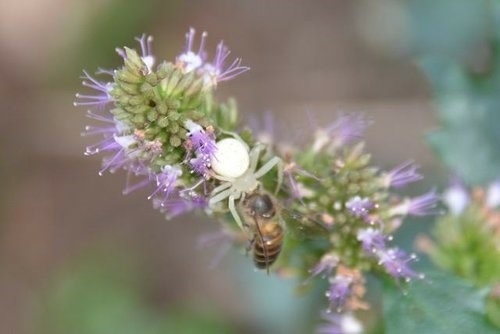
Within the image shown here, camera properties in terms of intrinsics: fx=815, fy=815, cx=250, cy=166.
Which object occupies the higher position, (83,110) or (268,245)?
(83,110)

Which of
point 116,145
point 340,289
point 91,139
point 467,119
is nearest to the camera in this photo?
point 116,145

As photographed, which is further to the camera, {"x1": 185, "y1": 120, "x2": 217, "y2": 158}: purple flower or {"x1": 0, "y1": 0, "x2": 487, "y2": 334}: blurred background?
{"x1": 0, "y1": 0, "x2": 487, "y2": 334}: blurred background

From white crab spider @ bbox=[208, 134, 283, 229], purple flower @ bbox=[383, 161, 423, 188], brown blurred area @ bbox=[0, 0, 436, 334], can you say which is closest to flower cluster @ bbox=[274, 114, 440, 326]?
purple flower @ bbox=[383, 161, 423, 188]

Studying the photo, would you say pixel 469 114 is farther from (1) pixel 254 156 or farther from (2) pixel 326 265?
(1) pixel 254 156

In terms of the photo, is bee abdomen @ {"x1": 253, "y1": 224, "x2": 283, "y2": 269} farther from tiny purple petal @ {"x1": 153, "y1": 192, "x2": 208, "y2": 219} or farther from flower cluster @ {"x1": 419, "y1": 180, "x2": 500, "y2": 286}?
flower cluster @ {"x1": 419, "y1": 180, "x2": 500, "y2": 286}

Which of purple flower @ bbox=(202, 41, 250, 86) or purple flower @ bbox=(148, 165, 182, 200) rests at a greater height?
purple flower @ bbox=(202, 41, 250, 86)

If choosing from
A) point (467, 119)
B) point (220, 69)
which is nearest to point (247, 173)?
point (220, 69)
